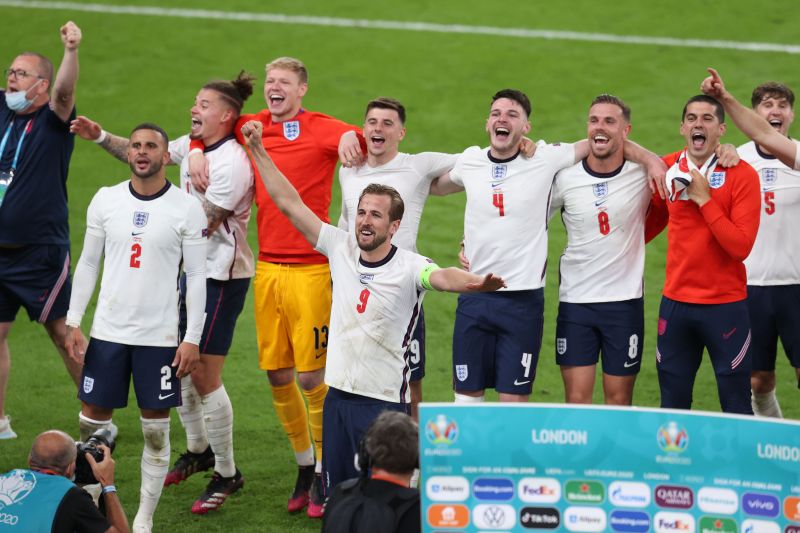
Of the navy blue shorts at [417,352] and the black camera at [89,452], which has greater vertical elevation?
the navy blue shorts at [417,352]

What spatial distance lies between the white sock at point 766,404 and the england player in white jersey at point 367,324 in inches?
122

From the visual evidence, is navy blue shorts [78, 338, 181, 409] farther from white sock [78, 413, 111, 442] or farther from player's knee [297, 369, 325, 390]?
player's knee [297, 369, 325, 390]

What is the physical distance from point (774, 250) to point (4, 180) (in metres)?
5.43

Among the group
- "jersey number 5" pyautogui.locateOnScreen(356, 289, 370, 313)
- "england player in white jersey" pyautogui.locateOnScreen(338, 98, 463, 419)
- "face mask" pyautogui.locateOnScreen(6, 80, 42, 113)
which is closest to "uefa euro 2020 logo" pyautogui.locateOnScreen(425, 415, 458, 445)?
"jersey number 5" pyautogui.locateOnScreen(356, 289, 370, 313)

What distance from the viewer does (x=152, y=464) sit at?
7074mm

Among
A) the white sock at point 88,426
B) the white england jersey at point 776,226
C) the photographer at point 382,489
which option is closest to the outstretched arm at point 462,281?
the photographer at point 382,489

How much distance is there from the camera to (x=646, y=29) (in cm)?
1691

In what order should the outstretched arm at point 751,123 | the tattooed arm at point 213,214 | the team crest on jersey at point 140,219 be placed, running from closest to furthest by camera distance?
the outstretched arm at point 751,123 → the team crest on jersey at point 140,219 → the tattooed arm at point 213,214

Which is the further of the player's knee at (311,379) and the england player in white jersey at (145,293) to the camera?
the player's knee at (311,379)

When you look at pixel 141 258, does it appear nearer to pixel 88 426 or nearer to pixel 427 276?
pixel 88 426

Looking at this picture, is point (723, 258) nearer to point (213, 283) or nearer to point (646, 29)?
point (213, 283)

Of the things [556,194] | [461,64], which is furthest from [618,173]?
[461,64]

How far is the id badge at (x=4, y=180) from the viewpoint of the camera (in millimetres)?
8383

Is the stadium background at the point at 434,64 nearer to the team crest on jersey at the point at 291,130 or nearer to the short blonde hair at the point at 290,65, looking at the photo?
the team crest on jersey at the point at 291,130
